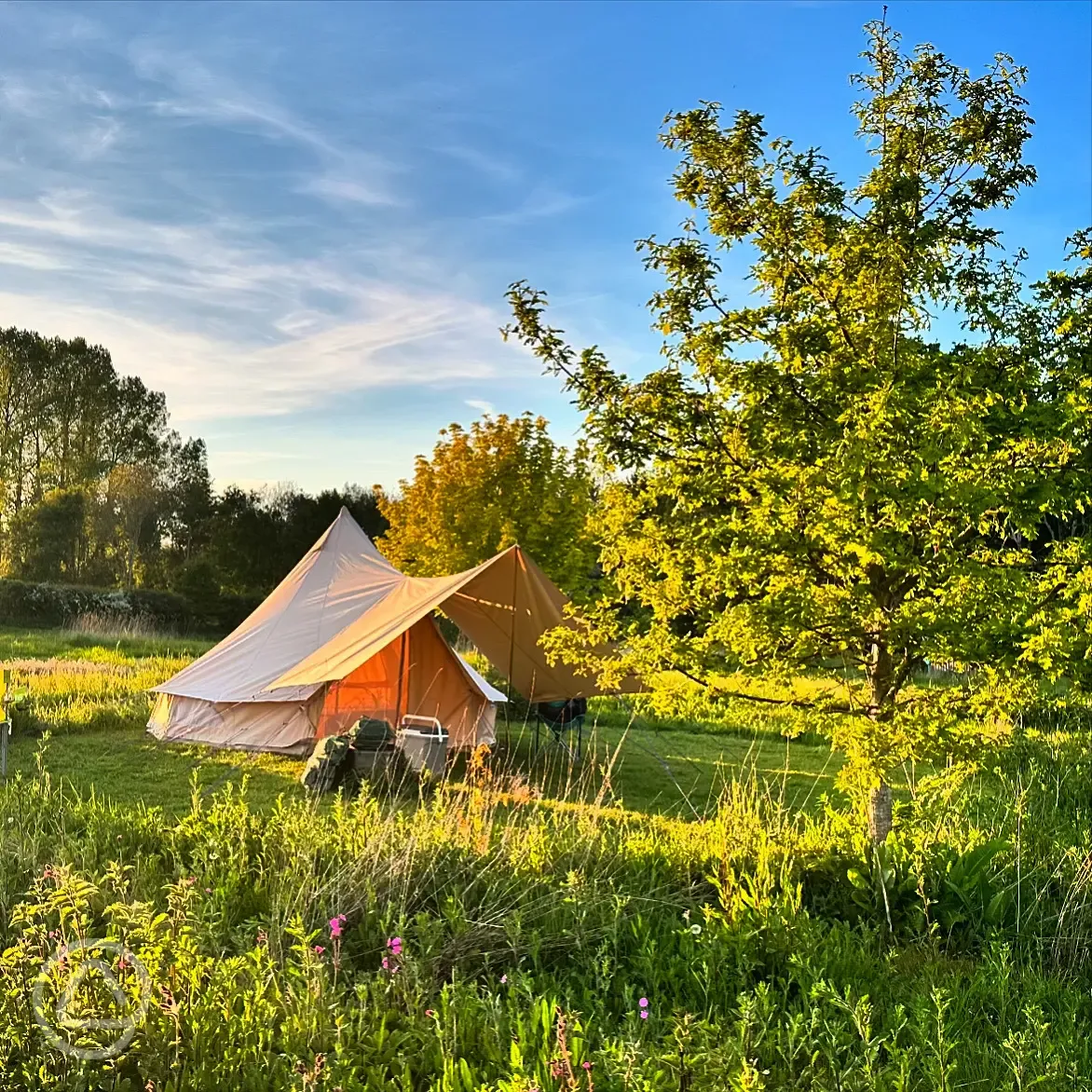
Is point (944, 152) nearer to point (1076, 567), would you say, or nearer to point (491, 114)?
point (1076, 567)

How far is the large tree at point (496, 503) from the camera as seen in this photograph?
17.0m

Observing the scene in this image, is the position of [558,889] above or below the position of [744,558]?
below

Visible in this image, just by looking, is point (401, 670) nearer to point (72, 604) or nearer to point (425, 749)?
point (425, 749)

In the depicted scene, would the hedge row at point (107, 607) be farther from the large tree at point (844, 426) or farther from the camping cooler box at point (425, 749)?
the large tree at point (844, 426)

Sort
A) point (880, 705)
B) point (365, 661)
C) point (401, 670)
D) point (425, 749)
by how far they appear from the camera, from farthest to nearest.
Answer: point (401, 670) → point (365, 661) → point (425, 749) → point (880, 705)

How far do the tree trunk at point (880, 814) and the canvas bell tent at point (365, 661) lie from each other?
3.66 meters

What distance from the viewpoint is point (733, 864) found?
438 cm

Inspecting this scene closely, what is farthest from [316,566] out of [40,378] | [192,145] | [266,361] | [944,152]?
[40,378]

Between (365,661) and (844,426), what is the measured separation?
5.42m

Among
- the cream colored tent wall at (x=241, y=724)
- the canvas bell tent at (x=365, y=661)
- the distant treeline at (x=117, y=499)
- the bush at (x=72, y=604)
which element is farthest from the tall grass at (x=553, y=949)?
the distant treeline at (x=117, y=499)

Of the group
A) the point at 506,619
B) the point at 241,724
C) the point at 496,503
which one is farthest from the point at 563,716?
the point at 496,503

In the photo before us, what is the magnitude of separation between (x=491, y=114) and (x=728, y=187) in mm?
2994

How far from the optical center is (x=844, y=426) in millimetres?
4566

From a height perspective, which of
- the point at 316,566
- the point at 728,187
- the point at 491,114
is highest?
the point at 491,114
